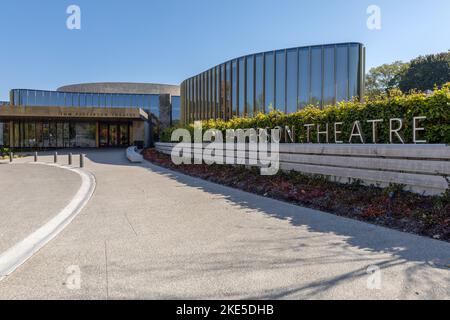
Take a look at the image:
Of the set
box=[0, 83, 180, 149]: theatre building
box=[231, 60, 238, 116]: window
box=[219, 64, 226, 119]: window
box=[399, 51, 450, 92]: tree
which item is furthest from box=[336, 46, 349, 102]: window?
box=[399, 51, 450, 92]: tree

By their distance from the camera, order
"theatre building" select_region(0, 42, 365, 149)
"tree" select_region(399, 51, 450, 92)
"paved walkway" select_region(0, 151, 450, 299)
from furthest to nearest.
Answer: "tree" select_region(399, 51, 450, 92)
"theatre building" select_region(0, 42, 365, 149)
"paved walkway" select_region(0, 151, 450, 299)

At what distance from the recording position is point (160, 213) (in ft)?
24.0

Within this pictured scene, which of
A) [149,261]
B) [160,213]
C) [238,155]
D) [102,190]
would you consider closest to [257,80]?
[238,155]

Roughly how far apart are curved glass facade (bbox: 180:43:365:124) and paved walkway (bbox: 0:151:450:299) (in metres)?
19.4

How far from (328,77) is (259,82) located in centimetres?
577

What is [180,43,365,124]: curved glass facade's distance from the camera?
2681 centimetres

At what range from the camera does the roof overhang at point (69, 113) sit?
32219mm

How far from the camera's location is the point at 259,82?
30.4 m

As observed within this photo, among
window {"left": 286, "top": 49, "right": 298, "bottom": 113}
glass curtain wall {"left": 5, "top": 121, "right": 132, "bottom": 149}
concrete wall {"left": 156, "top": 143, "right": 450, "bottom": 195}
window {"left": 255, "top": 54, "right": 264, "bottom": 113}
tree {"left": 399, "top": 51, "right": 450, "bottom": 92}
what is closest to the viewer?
concrete wall {"left": 156, "top": 143, "right": 450, "bottom": 195}

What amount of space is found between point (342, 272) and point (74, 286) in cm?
274

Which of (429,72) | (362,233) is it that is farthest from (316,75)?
(429,72)

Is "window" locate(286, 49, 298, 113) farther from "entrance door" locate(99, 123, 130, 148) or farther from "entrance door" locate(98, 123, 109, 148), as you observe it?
"entrance door" locate(98, 123, 109, 148)
